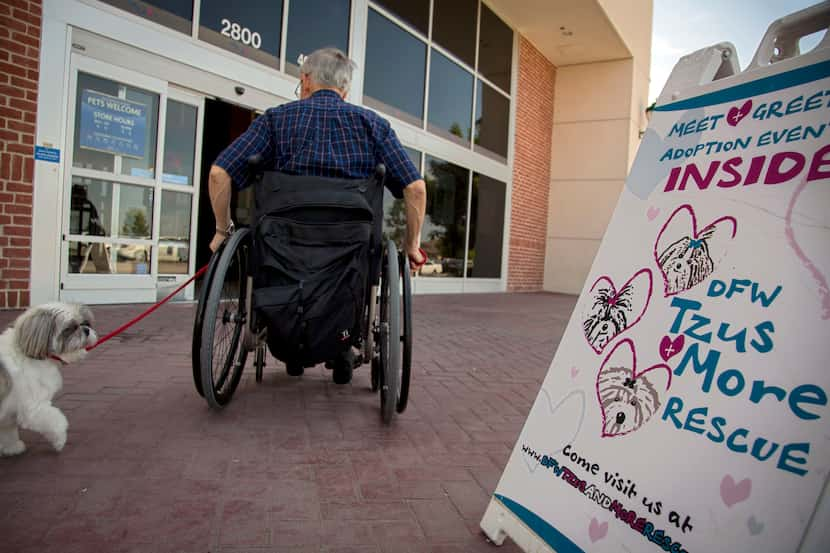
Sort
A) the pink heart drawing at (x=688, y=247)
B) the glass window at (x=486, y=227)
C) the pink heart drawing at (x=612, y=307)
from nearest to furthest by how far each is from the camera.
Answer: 1. the pink heart drawing at (x=688, y=247)
2. the pink heart drawing at (x=612, y=307)
3. the glass window at (x=486, y=227)

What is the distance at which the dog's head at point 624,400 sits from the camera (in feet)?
4.14

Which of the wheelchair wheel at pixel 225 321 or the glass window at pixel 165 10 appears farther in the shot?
the glass window at pixel 165 10

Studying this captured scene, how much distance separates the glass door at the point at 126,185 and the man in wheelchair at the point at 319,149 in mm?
3715

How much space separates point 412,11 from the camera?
953cm

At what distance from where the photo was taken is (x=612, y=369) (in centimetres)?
137

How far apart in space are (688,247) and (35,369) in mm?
2287

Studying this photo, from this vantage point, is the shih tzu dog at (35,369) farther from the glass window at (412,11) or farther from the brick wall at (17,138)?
the glass window at (412,11)

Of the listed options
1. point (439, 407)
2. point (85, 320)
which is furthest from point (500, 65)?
point (85, 320)

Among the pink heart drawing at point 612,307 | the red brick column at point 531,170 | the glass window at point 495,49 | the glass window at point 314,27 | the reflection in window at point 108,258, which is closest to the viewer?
the pink heart drawing at point 612,307

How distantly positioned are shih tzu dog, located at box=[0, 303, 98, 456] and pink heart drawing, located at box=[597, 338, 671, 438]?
1.97 meters

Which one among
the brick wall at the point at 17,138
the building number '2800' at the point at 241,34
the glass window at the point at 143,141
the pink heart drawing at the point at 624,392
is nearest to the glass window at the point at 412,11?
the building number '2800' at the point at 241,34

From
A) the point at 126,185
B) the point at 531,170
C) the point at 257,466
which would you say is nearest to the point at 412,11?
the point at 531,170

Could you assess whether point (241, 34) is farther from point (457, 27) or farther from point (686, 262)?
point (686, 262)

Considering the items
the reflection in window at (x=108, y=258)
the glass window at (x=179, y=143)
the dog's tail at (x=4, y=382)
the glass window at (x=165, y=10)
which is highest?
the glass window at (x=165, y=10)
